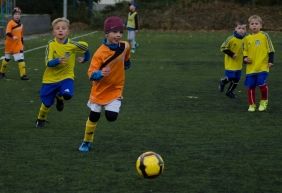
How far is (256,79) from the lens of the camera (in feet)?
38.2

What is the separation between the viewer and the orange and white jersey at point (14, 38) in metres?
16.2

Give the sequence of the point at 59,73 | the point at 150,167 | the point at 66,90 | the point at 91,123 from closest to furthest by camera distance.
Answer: the point at 150,167 → the point at 91,123 → the point at 66,90 → the point at 59,73

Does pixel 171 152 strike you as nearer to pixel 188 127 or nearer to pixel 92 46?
pixel 188 127

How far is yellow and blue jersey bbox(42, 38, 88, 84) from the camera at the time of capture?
9.55 m

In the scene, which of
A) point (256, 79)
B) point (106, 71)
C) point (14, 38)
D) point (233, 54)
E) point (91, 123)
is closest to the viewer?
point (106, 71)

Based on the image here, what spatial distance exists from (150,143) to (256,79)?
12.6 ft

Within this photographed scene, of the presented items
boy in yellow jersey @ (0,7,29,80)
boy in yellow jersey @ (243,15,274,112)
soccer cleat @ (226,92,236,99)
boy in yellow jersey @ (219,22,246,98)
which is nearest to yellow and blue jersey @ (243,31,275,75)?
boy in yellow jersey @ (243,15,274,112)

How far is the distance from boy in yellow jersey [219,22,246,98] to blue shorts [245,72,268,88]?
1448mm

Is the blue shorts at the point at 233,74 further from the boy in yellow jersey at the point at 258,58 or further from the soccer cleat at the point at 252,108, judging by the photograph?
the soccer cleat at the point at 252,108

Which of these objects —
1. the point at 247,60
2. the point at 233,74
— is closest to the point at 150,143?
the point at 247,60

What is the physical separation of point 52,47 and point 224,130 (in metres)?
2.85

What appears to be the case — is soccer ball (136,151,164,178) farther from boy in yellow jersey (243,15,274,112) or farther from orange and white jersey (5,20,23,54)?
orange and white jersey (5,20,23,54)

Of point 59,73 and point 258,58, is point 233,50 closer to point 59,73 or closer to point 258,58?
point 258,58

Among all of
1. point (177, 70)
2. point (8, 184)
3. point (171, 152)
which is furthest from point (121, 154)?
point (177, 70)
